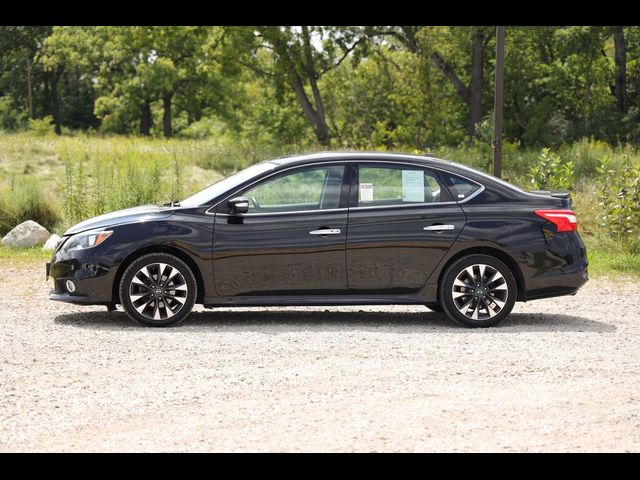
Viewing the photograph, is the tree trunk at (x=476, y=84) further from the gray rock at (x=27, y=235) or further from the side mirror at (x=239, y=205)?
the side mirror at (x=239, y=205)

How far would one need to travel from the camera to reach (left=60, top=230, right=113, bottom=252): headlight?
32.9 feet

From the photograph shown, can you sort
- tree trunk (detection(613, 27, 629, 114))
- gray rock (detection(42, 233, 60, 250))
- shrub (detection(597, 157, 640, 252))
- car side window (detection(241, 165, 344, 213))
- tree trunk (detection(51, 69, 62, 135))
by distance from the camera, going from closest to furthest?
car side window (detection(241, 165, 344, 213)) → shrub (detection(597, 157, 640, 252)) → gray rock (detection(42, 233, 60, 250)) → tree trunk (detection(613, 27, 629, 114)) → tree trunk (detection(51, 69, 62, 135))

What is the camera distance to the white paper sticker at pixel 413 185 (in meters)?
10.3

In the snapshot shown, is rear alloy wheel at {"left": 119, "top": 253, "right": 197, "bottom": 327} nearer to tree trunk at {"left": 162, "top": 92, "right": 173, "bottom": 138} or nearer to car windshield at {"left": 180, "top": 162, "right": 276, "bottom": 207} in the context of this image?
car windshield at {"left": 180, "top": 162, "right": 276, "bottom": 207}

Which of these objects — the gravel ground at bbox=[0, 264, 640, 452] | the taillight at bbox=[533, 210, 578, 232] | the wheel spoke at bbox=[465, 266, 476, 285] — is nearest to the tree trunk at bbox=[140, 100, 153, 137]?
the gravel ground at bbox=[0, 264, 640, 452]

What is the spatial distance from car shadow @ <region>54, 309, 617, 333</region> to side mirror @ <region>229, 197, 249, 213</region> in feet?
3.57

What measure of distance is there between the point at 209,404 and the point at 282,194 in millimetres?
3767

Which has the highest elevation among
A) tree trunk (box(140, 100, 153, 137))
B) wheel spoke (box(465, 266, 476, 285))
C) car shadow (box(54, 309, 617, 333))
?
tree trunk (box(140, 100, 153, 137))

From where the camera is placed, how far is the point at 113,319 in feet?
34.5

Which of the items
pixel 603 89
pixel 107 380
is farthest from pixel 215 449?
pixel 603 89

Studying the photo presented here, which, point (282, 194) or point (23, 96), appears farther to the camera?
point (23, 96)
